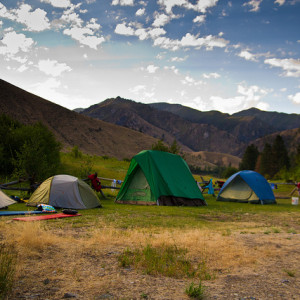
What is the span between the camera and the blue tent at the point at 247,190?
18844 millimetres

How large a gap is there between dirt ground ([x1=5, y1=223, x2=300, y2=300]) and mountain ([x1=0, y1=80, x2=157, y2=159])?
269ft

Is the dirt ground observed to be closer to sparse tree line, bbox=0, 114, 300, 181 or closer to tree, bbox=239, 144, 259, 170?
sparse tree line, bbox=0, 114, 300, 181

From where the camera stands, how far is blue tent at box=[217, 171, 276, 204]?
18844 millimetres

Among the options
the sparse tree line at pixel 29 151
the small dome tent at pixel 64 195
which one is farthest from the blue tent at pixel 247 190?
the sparse tree line at pixel 29 151

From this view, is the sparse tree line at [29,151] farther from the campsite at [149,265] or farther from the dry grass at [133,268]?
the campsite at [149,265]

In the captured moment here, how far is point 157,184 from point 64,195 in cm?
482

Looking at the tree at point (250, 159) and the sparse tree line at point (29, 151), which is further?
the tree at point (250, 159)

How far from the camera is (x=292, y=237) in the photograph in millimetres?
7801

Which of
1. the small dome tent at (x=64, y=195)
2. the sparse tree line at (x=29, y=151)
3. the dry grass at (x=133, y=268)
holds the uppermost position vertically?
the sparse tree line at (x=29, y=151)

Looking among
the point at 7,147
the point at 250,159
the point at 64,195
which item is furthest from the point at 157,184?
the point at 250,159

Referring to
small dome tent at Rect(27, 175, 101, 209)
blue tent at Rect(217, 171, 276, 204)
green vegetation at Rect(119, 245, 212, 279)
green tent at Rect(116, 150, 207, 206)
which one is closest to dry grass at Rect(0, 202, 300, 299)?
green vegetation at Rect(119, 245, 212, 279)

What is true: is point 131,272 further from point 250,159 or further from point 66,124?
point 66,124

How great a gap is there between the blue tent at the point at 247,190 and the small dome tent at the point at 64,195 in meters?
9.79

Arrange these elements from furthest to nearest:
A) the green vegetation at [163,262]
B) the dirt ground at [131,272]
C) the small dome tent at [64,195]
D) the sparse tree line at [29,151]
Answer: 1. the sparse tree line at [29,151]
2. the small dome tent at [64,195]
3. the green vegetation at [163,262]
4. the dirt ground at [131,272]
